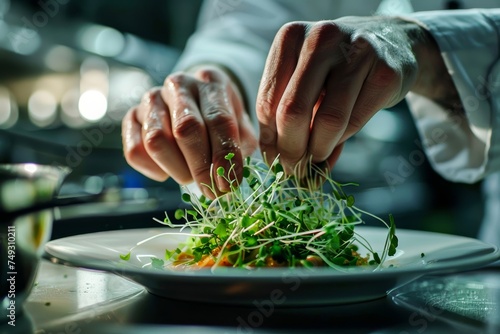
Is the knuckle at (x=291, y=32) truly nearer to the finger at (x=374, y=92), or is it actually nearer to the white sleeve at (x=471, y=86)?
the finger at (x=374, y=92)

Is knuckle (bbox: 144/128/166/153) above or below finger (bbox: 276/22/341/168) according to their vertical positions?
below

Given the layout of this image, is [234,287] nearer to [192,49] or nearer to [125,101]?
[192,49]

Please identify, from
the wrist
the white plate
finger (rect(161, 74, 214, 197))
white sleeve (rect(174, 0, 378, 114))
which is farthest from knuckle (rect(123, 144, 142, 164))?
white sleeve (rect(174, 0, 378, 114))

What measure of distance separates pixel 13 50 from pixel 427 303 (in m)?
2.63

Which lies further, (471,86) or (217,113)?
(471,86)

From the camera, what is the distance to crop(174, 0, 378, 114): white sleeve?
1.91 meters

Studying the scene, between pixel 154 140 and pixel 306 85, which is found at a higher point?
pixel 306 85

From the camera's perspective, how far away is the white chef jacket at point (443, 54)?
1.25 meters

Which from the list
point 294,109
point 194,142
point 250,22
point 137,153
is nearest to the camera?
point 294,109

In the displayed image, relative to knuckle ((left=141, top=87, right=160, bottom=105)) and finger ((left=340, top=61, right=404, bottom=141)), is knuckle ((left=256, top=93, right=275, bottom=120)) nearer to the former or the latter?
finger ((left=340, top=61, right=404, bottom=141))

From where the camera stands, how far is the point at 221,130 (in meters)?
0.99

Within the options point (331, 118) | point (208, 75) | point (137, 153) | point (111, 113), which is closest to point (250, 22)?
point (208, 75)

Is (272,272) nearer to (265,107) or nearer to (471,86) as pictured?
(265,107)

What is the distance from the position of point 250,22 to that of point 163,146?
1132 millimetres
